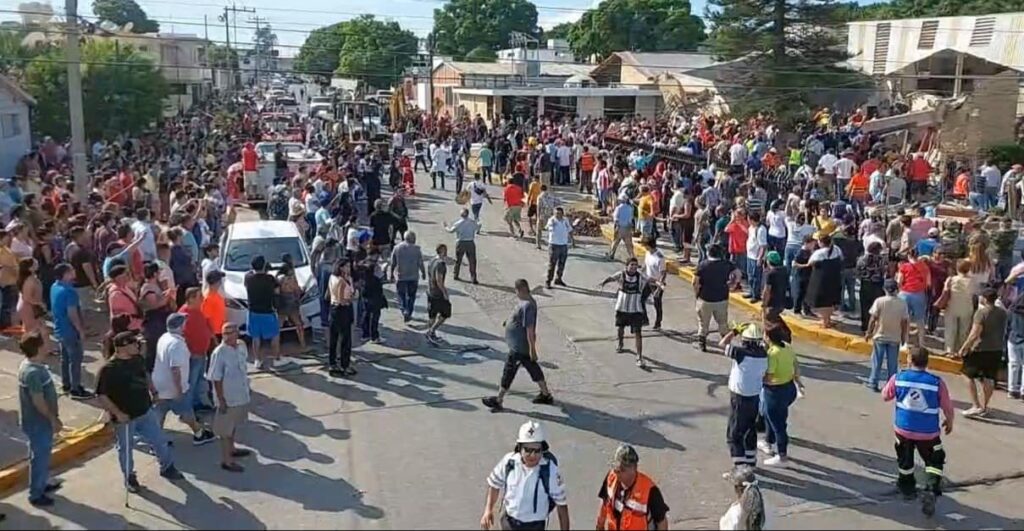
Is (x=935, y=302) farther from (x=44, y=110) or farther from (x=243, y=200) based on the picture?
(x=44, y=110)

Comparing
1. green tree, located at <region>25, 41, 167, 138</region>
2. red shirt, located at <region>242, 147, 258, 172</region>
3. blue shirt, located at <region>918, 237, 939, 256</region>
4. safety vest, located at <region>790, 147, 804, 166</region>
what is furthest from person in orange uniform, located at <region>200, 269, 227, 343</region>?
green tree, located at <region>25, 41, 167, 138</region>

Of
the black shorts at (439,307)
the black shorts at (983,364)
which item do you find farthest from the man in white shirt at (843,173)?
the black shorts at (439,307)

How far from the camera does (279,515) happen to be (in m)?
8.48

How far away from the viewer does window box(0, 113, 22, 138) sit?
2925 cm

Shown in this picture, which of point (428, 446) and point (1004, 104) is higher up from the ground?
point (1004, 104)

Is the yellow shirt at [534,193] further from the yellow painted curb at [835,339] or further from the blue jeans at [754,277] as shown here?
the yellow painted curb at [835,339]

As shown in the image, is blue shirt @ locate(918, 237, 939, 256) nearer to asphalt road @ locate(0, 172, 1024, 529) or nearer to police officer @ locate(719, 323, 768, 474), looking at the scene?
asphalt road @ locate(0, 172, 1024, 529)

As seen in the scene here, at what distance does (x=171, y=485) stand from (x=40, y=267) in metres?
5.92

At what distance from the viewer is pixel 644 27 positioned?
A: 300ft

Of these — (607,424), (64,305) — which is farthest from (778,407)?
(64,305)

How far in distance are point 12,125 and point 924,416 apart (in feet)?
94.0

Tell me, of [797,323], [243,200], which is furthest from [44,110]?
[797,323]

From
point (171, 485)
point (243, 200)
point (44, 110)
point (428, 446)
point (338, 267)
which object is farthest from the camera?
point (44, 110)

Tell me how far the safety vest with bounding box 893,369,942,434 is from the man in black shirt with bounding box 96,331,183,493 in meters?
6.80
